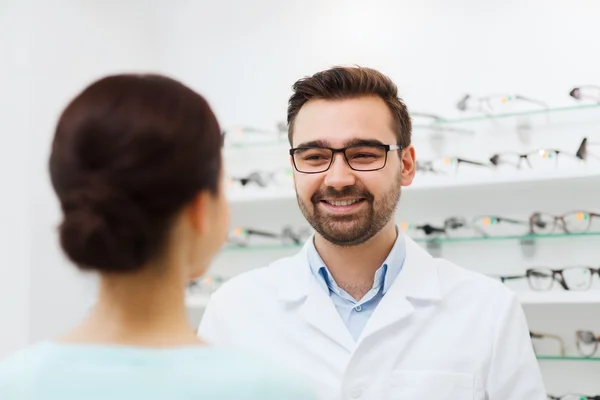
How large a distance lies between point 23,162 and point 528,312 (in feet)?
4.84

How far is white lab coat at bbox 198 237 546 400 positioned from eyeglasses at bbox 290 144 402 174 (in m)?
0.20

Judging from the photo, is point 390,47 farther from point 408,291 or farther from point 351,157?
point 408,291

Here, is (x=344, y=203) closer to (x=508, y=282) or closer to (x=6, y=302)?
(x=508, y=282)

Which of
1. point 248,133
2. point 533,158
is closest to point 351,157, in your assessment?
point 533,158

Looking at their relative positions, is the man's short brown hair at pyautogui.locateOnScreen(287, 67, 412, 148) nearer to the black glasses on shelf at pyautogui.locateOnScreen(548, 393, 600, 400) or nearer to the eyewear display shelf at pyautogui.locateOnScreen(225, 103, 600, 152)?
the eyewear display shelf at pyautogui.locateOnScreen(225, 103, 600, 152)

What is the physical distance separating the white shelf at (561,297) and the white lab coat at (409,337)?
0.55 meters

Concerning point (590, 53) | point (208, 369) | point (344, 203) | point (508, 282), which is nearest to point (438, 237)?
point (508, 282)

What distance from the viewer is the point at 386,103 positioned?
152 centimetres

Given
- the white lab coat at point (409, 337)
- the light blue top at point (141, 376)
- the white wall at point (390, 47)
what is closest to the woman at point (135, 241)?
the light blue top at point (141, 376)

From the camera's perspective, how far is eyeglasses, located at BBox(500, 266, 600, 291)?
1.98 m

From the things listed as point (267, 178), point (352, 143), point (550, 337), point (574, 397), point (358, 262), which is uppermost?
point (352, 143)

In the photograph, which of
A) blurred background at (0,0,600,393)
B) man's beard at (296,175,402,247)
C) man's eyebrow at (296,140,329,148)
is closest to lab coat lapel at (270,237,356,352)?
man's beard at (296,175,402,247)

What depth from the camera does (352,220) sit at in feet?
4.68

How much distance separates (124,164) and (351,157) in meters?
0.89
